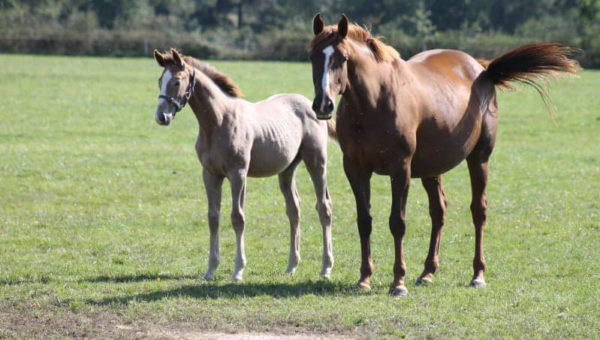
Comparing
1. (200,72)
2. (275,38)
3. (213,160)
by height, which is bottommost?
(275,38)

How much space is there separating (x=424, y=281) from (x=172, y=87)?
311cm

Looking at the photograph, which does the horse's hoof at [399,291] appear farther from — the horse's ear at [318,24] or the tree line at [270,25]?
the tree line at [270,25]

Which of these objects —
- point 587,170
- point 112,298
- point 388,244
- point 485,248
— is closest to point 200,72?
point 112,298

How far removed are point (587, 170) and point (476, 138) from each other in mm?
8871

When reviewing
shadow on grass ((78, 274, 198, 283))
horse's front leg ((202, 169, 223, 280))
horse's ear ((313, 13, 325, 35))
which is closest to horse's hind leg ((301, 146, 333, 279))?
horse's front leg ((202, 169, 223, 280))

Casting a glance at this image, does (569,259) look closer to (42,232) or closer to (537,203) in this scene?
(537,203)

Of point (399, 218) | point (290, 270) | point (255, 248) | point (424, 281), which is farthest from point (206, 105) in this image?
point (424, 281)

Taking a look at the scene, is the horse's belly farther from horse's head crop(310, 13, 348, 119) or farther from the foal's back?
the foal's back

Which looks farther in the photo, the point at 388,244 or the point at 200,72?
the point at 388,244

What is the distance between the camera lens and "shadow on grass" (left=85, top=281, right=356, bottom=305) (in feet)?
26.1

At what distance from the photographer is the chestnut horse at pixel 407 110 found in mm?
7660

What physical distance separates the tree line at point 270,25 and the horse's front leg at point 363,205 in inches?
1380

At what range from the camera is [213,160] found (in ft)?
28.7

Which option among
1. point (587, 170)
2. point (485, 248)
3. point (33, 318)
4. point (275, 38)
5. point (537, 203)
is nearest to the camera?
point (33, 318)
